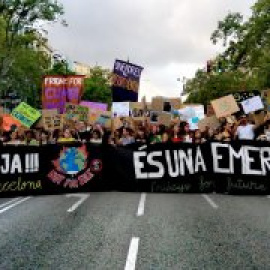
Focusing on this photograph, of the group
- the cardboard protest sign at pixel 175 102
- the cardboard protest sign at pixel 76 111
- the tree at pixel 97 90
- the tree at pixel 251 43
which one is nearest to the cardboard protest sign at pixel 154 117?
the cardboard protest sign at pixel 175 102

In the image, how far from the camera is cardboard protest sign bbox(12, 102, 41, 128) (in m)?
23.5

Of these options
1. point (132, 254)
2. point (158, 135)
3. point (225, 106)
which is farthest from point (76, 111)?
point (132, 254)

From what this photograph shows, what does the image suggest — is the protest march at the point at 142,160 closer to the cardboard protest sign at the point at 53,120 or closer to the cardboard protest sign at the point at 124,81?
the cardboard protest sign at the point at 53,120

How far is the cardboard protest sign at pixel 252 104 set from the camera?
21.8 m

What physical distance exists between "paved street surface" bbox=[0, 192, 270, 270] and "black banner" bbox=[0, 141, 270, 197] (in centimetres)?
160

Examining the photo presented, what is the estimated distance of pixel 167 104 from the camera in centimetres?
2470

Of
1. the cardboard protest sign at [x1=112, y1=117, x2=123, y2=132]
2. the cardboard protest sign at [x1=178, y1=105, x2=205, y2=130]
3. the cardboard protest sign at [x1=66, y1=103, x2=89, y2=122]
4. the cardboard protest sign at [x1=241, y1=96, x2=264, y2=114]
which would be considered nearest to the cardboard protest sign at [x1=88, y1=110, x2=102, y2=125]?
the cardboard protest sign at [x1=66, y1=103, x2=89, y2=122]

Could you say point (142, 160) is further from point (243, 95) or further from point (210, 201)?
point (243, 95)

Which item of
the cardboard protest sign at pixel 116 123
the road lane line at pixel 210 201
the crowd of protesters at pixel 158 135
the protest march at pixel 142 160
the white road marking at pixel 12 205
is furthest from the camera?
the cardboard protest sign at pixel 116 123

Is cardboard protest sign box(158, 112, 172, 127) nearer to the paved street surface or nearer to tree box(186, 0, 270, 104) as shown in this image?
the paved street surface

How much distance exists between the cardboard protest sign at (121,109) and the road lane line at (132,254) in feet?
49.6

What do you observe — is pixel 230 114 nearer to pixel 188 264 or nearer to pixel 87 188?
pixel 87 188

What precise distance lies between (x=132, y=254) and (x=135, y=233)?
178cm

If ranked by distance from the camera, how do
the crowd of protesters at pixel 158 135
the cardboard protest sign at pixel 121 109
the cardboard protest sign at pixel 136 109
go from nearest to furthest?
1. the crowd of protesters at pixel 158 135
2. the cardboard protest sign at pixel 121 109
3. the cardboard protest sign at pixel 136 109
